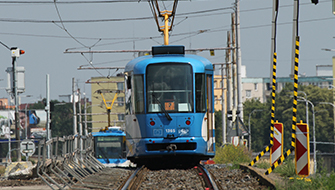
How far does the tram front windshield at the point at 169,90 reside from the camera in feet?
49.0

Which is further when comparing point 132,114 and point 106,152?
point 106,152

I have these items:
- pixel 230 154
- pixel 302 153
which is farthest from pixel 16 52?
pixel 302 153

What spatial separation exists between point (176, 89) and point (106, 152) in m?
16.5

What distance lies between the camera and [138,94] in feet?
49.9

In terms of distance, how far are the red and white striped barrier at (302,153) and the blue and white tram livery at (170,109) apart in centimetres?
339

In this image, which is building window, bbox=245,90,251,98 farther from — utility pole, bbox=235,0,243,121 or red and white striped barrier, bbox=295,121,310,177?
red and white striped barrier, bbox=295,121,310,177

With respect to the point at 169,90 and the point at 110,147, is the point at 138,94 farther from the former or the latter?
the point at 110,147

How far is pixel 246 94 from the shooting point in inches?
5157

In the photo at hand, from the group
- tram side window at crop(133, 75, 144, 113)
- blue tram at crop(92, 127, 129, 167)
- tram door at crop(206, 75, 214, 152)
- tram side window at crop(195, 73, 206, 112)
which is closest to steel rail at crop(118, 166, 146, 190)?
tram side window at crop(133, 75, 144, 113)

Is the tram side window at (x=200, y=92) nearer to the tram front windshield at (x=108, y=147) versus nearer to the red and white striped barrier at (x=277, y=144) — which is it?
the red and white striped barrier at (x=277, y=144)

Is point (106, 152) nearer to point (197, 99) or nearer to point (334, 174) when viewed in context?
point (197, 99)

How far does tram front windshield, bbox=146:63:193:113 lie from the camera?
14930mm

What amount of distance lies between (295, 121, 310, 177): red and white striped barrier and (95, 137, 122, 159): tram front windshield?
19.2m

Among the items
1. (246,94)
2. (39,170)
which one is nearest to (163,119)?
(39,170)
